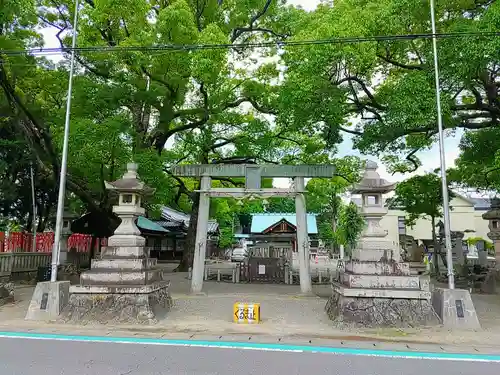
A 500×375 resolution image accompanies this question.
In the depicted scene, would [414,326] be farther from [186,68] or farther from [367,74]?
[186,68]

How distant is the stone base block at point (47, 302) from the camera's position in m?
9.71

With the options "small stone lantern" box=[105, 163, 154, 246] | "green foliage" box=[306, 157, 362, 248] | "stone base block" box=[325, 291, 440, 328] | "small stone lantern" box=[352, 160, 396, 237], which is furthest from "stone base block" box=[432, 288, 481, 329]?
"green foliage" box=[306, 157, 362, 248]

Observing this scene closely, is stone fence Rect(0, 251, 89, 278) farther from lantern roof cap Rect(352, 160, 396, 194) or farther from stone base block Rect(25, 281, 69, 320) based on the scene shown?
lantern roof cap Rect(352, 160, 396, 194)

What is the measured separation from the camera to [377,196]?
34.4 feet

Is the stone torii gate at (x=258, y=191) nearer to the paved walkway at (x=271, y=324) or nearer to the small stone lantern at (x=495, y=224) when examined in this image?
the paved walkway at (x=271, y=324)

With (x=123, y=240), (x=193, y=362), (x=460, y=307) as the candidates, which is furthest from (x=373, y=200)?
(x=123, y=240)

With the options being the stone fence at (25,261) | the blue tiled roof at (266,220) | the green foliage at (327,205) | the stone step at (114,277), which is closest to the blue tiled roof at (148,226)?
the stone fence at (25,261)

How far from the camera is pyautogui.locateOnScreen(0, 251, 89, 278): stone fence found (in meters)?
16.3

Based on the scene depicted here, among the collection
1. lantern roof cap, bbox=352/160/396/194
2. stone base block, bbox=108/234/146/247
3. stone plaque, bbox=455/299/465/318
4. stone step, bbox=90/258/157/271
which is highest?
lantern roof cap, bbox=352/160/396/194

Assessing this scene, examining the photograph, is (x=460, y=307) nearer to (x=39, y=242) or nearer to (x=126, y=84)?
(x=126, y=84)

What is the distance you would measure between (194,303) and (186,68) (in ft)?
28.0

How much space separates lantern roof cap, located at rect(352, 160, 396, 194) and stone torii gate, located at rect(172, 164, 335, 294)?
370cm

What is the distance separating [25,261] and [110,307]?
35.9 feet

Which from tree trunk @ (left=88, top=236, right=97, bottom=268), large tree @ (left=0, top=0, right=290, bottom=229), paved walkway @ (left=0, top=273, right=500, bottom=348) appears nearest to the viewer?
paved walkway @ (left=0, top=273, right=500, bottom=348)
